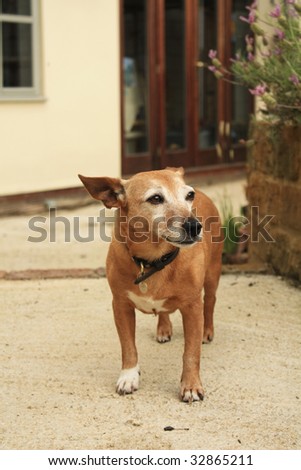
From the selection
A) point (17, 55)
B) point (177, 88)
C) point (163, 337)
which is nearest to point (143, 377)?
point (163, 337)

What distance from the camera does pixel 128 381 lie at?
3301 mm

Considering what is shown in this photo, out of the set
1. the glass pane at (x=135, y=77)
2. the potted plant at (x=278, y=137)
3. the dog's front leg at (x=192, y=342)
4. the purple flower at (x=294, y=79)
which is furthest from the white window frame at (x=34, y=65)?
the dog's front leg at (x=192, y=342)

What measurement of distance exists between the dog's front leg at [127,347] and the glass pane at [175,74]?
245 inches

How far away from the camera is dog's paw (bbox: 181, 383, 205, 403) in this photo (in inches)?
126

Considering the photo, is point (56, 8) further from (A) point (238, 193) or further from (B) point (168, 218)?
(B) point (168, 218)

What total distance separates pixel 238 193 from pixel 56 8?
297 centimetres

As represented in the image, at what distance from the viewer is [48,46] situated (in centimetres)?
785

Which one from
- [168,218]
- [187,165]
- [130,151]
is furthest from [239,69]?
[187,165]

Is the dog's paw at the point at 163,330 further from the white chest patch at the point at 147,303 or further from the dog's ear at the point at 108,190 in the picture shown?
the dog's ear at the point at 108,190

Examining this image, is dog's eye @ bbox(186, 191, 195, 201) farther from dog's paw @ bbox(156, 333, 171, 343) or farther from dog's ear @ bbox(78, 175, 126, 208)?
dog's paw @ bbox(156, 333, 171, 343)

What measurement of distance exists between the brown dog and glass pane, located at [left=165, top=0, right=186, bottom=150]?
614 centimetres

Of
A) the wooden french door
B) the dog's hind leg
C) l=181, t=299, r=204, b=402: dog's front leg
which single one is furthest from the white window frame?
l=181, t=299, r=204, b=402: dog's front leg

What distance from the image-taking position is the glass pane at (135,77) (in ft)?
28.6

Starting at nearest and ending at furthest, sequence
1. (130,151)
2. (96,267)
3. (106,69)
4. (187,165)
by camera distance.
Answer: (96,267), (106,69), (130,151), (187,165)
